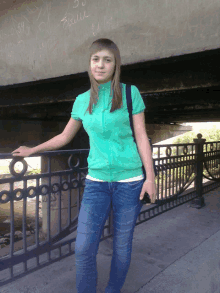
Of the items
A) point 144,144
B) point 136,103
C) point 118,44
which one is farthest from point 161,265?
point 118,44

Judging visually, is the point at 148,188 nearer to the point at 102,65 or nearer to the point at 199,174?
the point at 102,65

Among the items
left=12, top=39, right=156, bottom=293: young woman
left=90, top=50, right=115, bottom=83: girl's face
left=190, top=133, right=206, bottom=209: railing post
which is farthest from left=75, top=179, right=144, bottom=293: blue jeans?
left=190, top=133, right=206, bottom=209: railing post

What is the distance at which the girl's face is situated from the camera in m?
1.65

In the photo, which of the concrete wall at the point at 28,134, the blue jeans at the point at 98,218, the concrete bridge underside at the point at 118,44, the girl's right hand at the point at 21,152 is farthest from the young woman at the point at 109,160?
the concrete wall at the point at 28,134

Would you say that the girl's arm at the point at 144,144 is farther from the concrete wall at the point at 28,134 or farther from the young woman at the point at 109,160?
the concrete wall at the point at 28,134

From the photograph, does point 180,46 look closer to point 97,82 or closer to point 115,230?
point 97,82

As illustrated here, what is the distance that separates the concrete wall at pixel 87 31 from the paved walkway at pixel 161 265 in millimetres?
2736

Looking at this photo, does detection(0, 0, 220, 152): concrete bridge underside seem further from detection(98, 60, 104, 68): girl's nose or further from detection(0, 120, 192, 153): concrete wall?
detection(0, 120, 192, 153): concrete wall

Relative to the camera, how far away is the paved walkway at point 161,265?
247 cm

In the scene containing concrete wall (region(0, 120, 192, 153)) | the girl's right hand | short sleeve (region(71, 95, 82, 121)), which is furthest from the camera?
concrete wall (region(0, 120, 192, 153))

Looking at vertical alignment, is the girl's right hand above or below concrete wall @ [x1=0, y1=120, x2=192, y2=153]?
below

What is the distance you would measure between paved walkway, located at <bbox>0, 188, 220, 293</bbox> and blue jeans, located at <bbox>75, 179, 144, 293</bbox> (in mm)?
836

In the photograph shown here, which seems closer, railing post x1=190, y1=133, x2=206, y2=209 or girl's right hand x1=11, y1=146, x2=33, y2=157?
girl's right hand x1=11, y1=146, x2=33, y2=157

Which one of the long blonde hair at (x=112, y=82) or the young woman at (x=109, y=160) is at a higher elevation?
the long blonde hair at (x=112, y=82)
